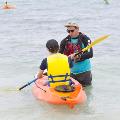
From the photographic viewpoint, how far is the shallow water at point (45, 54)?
8.64 meters

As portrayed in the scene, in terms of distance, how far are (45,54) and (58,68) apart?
6.32 meters

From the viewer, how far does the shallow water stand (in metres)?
8.64

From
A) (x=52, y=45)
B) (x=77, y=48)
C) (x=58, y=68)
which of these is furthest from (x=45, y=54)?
(x=52, y=45)

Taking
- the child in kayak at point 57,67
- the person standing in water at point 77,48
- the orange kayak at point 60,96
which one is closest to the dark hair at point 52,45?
Result: the child in kayak at point 57,67

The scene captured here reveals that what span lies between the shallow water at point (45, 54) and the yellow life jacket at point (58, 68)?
0.63 meters

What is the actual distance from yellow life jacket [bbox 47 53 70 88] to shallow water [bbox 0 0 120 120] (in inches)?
24.9

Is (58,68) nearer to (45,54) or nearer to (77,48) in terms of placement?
(77,48)

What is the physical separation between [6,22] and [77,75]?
13.8 m

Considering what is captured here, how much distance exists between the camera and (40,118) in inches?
328

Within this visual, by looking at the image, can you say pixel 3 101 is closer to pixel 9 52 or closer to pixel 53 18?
pixel 9 52

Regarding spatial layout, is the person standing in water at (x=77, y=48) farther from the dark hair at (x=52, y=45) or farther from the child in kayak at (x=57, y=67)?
the dark hair at (x=52, y=45)

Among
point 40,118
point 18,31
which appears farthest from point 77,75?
point 18,31

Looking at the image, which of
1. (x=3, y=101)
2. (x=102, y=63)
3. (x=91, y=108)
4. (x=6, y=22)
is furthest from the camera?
(x=6, y=22)

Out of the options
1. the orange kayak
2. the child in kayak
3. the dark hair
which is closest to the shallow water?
the orange kayak
